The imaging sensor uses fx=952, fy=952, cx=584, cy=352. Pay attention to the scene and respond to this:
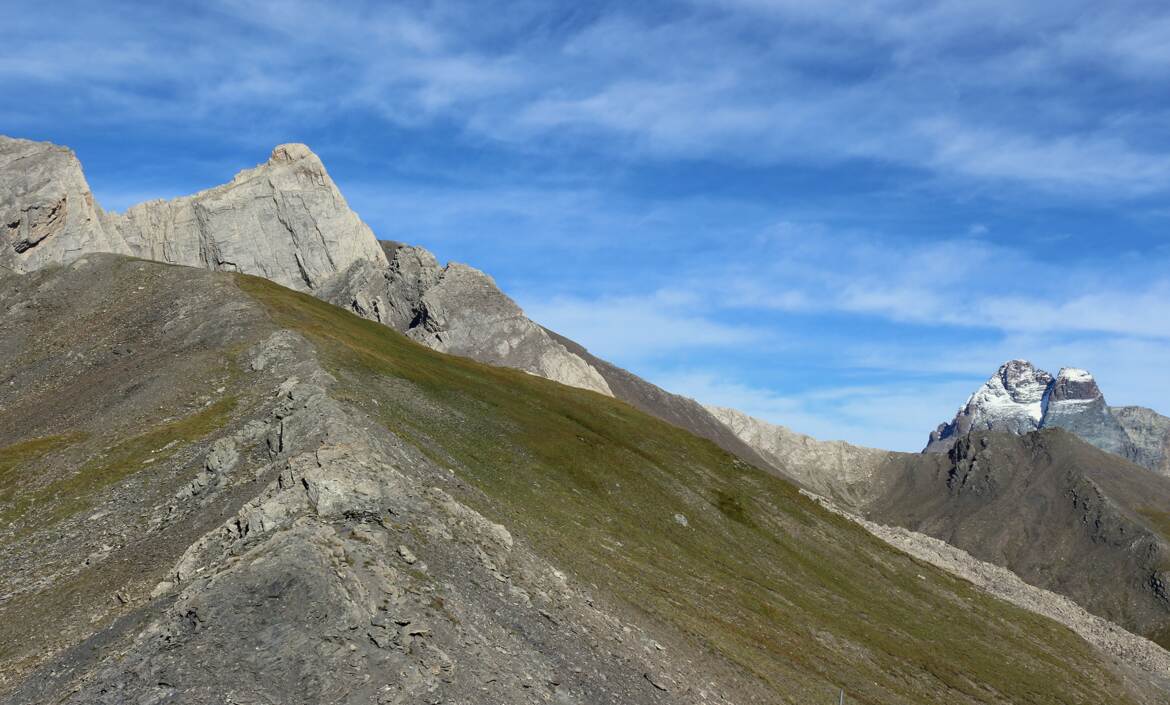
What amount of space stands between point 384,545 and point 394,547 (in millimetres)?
763

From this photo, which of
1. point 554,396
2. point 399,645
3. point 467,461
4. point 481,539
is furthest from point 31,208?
point 399,645

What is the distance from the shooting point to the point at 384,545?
42812mm

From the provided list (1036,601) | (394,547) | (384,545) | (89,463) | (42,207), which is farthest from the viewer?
(42,207)

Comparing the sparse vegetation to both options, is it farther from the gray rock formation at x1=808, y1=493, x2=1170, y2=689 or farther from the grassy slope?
the gray rock formation at x1=808, y1=493, x2=1170, y2=689

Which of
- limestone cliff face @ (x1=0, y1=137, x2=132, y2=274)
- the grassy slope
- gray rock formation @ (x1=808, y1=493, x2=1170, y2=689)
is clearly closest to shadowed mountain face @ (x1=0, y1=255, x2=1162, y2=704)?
the grassy slope

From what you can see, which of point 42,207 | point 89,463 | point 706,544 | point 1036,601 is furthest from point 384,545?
point 42,207

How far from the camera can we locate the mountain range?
36.9m

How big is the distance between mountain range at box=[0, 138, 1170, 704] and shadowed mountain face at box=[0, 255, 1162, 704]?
0.71 feet

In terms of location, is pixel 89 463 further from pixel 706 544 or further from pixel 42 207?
pixel 42 207

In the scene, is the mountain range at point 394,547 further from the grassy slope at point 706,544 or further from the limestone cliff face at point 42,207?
the limestone cliff face at point 42,207

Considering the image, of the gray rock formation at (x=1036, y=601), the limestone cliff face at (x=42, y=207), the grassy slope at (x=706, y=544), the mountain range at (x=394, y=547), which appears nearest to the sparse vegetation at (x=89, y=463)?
the mountain range at (x=394, y=547)

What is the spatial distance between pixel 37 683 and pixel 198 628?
7037 millimetres

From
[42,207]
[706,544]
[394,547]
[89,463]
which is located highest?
[42,207]

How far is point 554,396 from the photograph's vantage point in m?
120
